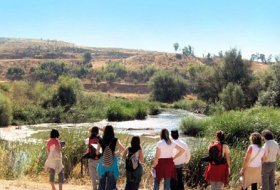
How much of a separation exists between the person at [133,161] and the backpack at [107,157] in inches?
12.5

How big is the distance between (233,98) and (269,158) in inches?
1774

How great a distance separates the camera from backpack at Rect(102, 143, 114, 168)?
996cm

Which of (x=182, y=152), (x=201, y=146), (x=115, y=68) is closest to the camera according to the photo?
(x=182, y=152)

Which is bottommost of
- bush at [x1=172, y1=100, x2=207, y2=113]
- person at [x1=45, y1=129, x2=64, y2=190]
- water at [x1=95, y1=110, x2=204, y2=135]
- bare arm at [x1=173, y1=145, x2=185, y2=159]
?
A: bush at [x1=172, y1=100, x2=207, y2=113]

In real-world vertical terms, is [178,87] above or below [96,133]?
below

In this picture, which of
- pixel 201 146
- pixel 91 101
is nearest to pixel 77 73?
pixel 91 101

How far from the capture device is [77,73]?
13188cm

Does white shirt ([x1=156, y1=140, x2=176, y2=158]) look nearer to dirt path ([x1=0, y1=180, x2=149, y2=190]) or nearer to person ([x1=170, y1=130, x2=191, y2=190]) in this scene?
person ([x1=170, y1=130, x2=191, y2=190])

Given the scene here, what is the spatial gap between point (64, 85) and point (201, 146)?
5042 cm

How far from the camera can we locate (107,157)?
1002 cm

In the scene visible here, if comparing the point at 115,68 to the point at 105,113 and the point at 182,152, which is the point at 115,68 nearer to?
the point at 105,113

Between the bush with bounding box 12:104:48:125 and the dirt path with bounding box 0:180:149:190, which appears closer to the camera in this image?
the dirt path with bounding box 0:180:149:190

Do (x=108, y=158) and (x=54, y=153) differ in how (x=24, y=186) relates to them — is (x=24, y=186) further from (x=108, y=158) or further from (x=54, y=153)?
(x=108, y=158)

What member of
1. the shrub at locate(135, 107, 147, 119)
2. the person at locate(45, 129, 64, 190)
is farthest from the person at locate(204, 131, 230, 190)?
the shrub at locate(135, 107, 147, 119)
